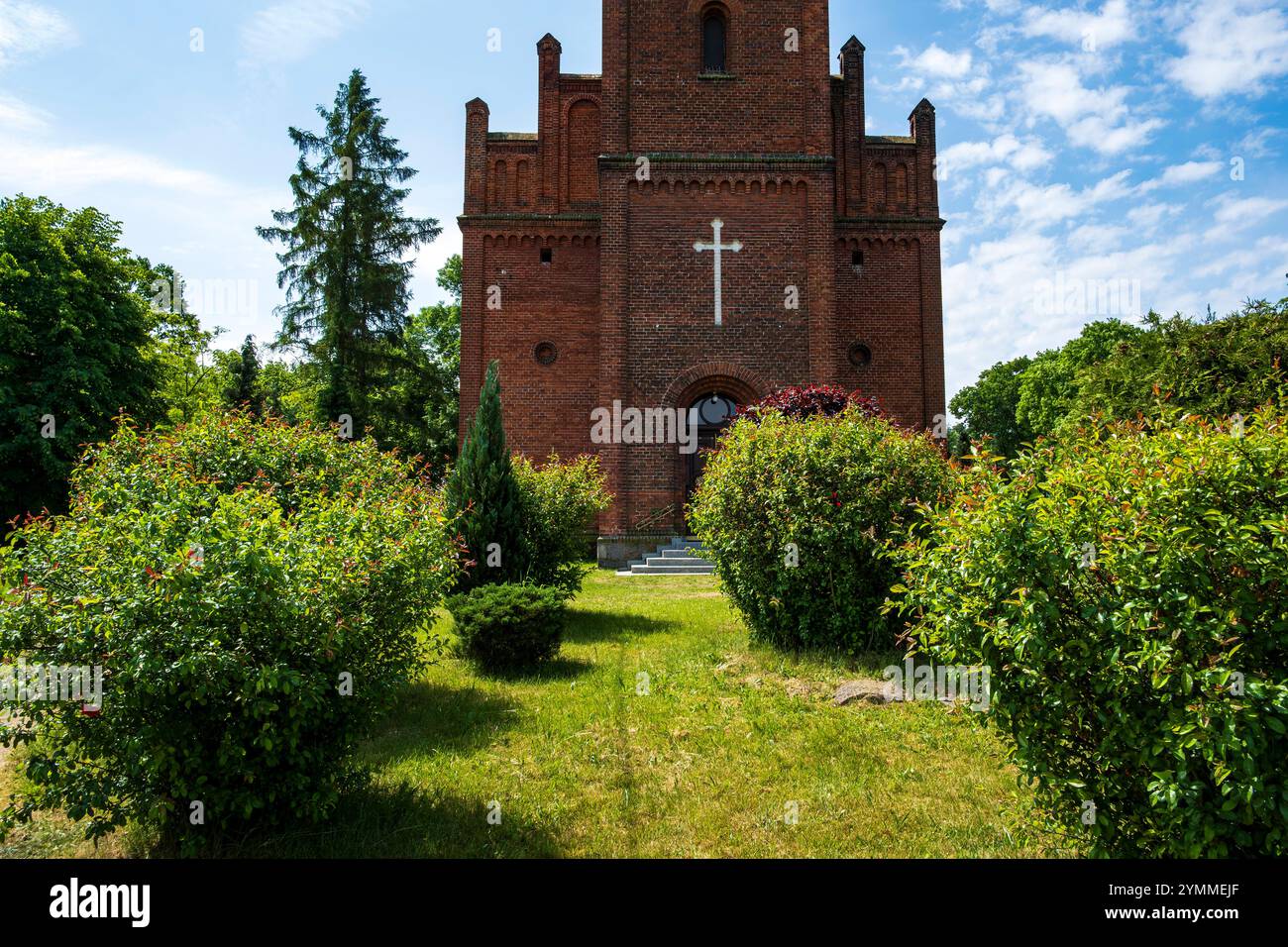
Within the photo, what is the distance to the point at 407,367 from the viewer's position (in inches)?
1070

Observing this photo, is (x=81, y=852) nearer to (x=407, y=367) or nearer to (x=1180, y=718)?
(x=1180, y=718)

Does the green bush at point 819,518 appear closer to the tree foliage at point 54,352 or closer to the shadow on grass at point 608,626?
the shadow on grass at point 608,626

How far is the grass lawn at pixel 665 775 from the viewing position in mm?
3799

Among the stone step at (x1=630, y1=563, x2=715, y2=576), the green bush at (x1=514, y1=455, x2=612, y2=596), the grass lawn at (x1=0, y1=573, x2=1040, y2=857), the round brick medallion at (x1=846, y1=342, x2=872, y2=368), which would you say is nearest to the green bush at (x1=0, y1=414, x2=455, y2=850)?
the grass lawn at (x1=0, y1=573, x2=1040, y2=857)

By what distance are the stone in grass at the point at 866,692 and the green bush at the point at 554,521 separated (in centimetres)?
455

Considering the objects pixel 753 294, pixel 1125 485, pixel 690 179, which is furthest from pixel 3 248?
pixel 1125 485

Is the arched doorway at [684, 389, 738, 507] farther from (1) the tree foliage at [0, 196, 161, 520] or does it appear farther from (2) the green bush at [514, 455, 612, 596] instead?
(1) the tree foliage at [0, 196, 161, 520]

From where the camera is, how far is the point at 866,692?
6215 millimetres

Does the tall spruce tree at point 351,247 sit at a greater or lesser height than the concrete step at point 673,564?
greater

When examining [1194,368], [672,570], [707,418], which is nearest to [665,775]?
[672,570]

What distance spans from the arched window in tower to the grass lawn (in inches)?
623

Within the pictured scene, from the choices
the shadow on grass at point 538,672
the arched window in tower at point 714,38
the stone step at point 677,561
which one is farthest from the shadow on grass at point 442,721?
the arched window in tower at point 714,38

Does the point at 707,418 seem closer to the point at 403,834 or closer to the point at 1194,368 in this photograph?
the point at 1194,368

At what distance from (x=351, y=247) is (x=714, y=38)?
14.6 metres
